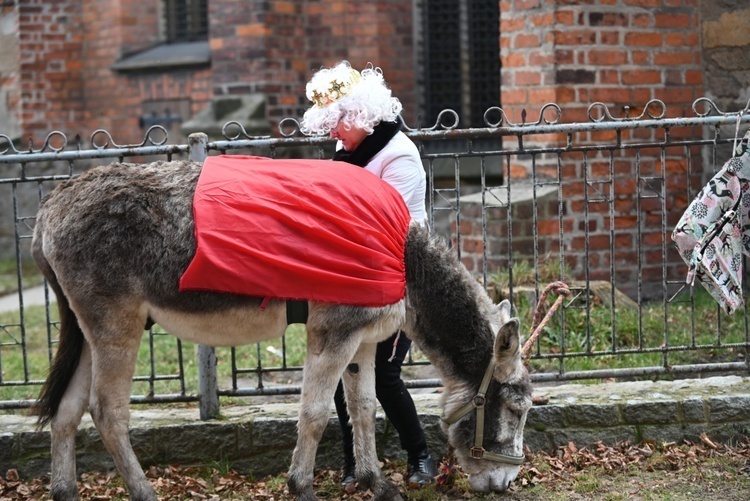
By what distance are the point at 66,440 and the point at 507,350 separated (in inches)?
83.7

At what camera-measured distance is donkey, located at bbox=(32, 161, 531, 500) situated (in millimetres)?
4691

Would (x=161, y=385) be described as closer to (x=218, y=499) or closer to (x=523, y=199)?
(x=218, y=499)


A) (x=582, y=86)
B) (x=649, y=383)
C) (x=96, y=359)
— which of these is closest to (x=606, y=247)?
(x=582, y=86)

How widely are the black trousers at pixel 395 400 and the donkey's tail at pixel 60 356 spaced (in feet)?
4.33

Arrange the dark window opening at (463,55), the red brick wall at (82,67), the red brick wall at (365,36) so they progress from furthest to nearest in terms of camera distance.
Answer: the red brick wall at (82,67) < the dark window opening at (463,55) < the red brick wall at (365,36)

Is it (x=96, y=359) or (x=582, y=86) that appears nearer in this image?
(x=96, y=359)

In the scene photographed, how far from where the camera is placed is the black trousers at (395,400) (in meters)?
5.27

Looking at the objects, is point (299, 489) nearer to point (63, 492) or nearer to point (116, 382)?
point (116, 382)

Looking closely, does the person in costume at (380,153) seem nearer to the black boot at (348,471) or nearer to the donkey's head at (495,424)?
the black boot at (348,471)

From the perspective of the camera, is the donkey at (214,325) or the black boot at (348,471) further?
the black boot at (348,471)

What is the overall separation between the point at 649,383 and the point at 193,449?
2.64 metres

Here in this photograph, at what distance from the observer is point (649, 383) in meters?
6.20

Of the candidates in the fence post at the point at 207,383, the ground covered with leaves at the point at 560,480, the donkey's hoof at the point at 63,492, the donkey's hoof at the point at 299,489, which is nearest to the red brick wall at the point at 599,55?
the ground covered with leaves at the point at 560,480

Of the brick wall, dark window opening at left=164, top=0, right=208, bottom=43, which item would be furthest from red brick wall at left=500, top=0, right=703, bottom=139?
dark window opening at left=164, top=0, right=208, bottom=43
